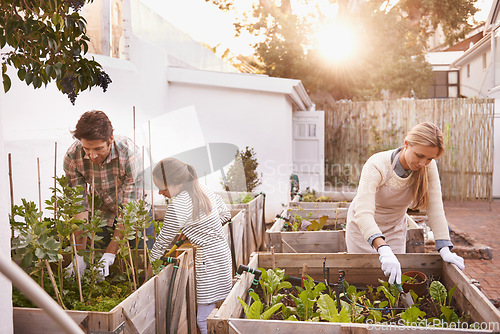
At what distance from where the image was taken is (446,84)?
22891 mm

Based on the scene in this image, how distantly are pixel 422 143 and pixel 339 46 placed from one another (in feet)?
44.3

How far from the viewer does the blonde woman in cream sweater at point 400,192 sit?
2.75 metres

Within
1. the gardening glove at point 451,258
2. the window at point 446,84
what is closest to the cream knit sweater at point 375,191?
the gardening glove at point 451,258

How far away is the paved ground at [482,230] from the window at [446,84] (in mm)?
12429

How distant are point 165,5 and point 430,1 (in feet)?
37.9

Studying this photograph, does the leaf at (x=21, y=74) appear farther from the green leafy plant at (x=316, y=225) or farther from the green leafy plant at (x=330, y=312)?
the green leafy plant at (x=316, y=225)

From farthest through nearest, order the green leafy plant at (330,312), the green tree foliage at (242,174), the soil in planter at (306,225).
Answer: the green tree foliage at (242,174)
the soil in planter at (306,225)
the green leafy plant at (330,312)

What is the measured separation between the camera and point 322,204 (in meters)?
5.97

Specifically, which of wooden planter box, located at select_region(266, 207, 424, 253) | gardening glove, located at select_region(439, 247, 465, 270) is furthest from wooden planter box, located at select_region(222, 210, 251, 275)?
gardening glove, located at select_region(439, 247, 465, 270)

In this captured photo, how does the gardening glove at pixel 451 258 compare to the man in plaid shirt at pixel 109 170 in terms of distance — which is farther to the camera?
the man in plaid shirt at pixel 109 170

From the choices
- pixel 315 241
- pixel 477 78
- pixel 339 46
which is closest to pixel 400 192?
pixel 315 241

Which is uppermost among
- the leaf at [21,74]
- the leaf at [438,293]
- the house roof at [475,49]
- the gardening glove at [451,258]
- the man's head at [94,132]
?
the house roof at [475,49]

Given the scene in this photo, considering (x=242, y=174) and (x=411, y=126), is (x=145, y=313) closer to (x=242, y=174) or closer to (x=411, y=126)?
(x=242, y=174)

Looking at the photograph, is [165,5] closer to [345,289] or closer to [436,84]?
[345,289]
